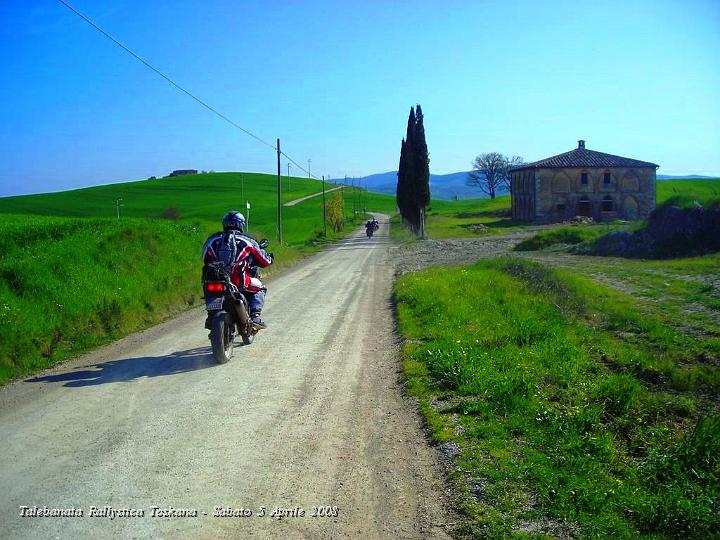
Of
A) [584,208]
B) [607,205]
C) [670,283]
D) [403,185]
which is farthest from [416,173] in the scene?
[670,283]

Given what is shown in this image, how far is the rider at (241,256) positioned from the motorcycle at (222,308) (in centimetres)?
21

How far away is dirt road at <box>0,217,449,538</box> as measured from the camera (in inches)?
168

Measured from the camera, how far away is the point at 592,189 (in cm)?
6391

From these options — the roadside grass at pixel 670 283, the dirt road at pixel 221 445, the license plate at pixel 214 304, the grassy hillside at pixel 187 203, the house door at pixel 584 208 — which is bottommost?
the roadside grass at pixel 670 283

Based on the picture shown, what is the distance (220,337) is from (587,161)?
61452mm

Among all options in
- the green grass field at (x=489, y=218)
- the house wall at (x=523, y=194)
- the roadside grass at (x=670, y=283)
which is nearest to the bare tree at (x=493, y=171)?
the green grass field at (x=489, y=218)

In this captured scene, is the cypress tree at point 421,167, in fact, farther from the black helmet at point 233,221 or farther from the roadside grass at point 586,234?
the black helmet at point 233,221

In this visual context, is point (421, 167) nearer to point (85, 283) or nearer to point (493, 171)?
point (85, 283)

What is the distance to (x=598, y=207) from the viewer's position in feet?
209

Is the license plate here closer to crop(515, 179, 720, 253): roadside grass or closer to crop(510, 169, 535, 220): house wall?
crop(515, 179, 720, 253): roadside grass

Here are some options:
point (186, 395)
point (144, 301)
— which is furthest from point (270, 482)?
point (144, 301)

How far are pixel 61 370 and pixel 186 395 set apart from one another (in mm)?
2626

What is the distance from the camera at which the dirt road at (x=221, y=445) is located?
428 cm

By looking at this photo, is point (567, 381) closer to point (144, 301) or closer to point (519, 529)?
point (519, 529)
